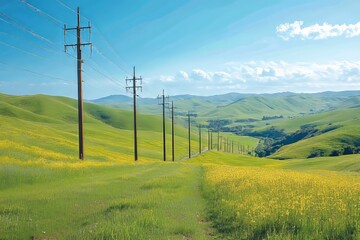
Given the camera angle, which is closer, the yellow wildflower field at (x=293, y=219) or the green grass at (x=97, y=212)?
the yellow wildflower field at (x=293, y=219)

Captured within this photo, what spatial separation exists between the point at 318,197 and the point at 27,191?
17.1 meters

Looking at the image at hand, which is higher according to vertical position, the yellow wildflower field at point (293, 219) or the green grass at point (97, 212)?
the yellow wildflower field at point (293, 219)

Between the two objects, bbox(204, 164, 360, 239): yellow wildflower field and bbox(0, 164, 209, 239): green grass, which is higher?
bbox(204, 164, 360, 239): yellow wildflower field

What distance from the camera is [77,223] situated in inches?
565

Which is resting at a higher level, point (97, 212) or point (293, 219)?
point (293, 219)

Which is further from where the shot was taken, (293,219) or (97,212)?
(97,212)

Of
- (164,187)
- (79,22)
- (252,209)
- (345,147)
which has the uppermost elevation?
(79,22)

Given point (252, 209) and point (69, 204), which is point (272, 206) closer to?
point (252, 209)

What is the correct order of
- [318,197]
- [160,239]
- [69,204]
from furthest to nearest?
[69,204] < [318,197] < [160,239]

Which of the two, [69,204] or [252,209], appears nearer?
[252,209]

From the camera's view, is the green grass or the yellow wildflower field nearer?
the yellow wildflower field

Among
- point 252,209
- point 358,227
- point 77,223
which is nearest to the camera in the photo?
point 358,227

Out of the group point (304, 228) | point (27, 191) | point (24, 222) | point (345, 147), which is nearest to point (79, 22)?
point (27, 191)

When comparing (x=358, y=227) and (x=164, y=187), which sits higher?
(x=358, y=227)
